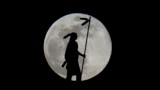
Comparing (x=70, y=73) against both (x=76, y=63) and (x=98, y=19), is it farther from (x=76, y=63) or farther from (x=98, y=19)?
(x=98, y=19)

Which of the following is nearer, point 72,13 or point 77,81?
point 77,81

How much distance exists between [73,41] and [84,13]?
224 cm

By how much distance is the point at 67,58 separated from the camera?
827cm

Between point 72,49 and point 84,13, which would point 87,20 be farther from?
point 84,13

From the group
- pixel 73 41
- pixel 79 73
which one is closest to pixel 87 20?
pixel 73 41

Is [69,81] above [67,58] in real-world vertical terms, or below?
below

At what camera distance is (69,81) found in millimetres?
8281

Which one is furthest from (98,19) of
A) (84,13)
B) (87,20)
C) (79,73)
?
(79,73)

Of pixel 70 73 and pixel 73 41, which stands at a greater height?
pixel 73 41

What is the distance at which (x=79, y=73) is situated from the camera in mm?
8258

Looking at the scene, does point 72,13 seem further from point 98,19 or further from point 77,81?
point 77,81

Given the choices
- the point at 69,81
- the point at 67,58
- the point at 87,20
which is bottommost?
the point at 69,81

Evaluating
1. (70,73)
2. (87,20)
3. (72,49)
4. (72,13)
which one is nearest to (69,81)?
(70,73)

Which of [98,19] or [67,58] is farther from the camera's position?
[98,19]
